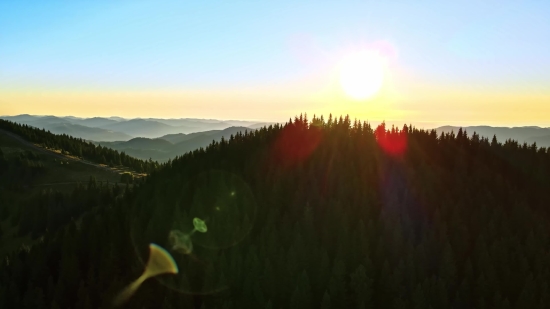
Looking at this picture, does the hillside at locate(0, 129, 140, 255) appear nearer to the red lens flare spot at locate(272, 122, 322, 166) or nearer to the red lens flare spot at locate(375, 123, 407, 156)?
the red lens flare spot at locate(272, 122, 322, 166)

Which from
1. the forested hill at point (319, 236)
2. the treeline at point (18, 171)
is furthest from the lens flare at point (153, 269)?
the treeline at point (18, 171)

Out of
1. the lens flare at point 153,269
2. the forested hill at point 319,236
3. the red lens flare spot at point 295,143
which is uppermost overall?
the red lens flare spot at point 295,143

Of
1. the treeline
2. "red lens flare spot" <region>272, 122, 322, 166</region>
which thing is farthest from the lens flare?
the treeline

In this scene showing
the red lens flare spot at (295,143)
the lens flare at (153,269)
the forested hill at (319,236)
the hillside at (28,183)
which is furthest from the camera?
the hillside at (28,183)

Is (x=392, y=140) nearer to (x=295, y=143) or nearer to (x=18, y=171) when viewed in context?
(x=295, y=143)

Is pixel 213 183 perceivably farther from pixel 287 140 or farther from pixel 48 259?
pixel 48 259

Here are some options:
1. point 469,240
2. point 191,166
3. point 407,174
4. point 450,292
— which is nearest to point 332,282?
point 450,292

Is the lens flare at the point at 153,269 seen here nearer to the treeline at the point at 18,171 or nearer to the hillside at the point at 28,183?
the hillside at the point at 28,183

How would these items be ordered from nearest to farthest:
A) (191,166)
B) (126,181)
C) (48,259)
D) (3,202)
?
(48,259) < (191,166) < (3,202) < (126,181)

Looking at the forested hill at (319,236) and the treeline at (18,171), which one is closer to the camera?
the forested hill at (319,236)
